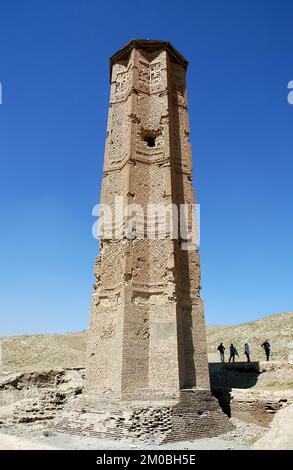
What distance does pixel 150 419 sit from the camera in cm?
968

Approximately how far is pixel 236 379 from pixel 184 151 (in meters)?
9.73

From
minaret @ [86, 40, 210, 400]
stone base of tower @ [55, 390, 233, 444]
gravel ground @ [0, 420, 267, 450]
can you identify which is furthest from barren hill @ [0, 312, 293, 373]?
stone base of tower @ [55, 390, 233, 444]

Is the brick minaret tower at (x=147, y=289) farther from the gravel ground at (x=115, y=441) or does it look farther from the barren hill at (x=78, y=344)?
the barren hill at (x=78, y=344)

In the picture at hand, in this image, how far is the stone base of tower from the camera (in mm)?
9453

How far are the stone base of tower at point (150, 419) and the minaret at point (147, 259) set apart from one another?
413 millimetres

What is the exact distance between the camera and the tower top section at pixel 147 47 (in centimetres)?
1603

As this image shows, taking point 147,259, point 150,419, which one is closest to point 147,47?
point 147,259

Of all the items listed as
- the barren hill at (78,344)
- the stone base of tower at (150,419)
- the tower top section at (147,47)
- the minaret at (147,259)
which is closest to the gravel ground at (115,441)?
the stone base of tower at (150,419)

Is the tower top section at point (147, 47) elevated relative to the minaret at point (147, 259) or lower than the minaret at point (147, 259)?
elevated

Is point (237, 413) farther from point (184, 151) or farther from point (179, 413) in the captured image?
point (184, 151)

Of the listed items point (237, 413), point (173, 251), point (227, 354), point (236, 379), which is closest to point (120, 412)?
point (237, 413)

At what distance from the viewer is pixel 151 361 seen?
11336 millimetres

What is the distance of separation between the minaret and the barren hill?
34.7 feet

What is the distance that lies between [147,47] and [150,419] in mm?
14662
